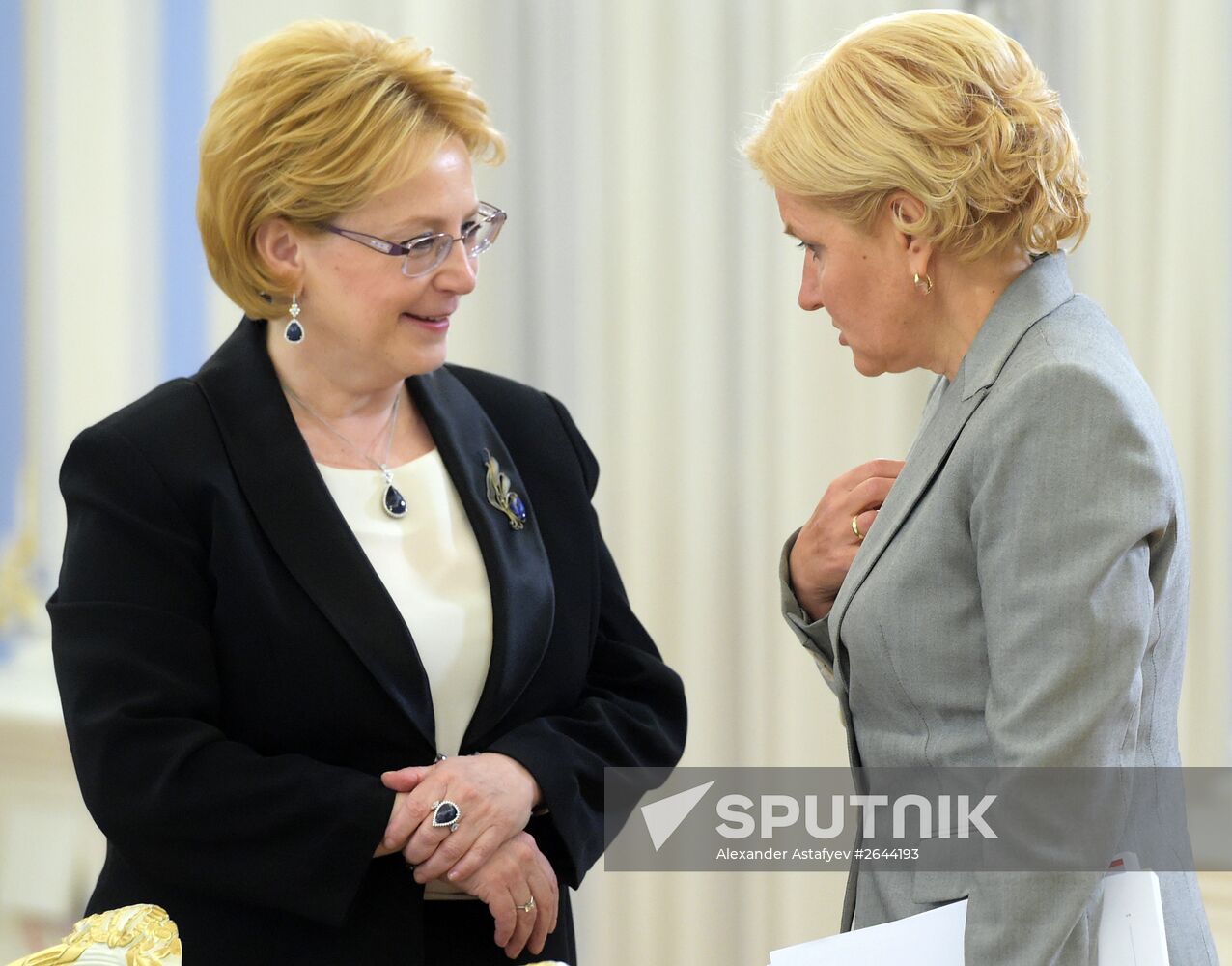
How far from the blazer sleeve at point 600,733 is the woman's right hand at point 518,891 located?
0.18 feet

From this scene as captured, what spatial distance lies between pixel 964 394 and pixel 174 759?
986 millimetres

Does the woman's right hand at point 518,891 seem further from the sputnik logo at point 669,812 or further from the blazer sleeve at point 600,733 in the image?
the sputnik logo at point 669,812

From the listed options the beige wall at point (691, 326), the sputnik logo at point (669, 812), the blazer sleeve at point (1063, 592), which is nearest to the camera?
the blazer sleeve at point (1063, 592)

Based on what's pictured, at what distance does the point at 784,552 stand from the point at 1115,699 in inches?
24.3

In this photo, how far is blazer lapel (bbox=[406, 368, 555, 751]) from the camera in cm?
181

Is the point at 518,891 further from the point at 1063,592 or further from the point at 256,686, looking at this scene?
the point at 1063,592

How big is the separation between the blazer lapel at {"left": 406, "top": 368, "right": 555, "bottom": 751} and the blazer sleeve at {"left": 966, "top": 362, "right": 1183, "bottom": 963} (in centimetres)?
69

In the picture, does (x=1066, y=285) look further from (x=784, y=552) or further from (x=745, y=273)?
(x=745, y=273)

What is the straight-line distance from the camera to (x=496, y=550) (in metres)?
1.86

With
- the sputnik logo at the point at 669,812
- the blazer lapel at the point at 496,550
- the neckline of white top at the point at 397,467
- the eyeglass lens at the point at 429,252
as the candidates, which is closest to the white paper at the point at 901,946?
the blazer lapel at the point at 496,550

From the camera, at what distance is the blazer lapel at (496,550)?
1.81 meters

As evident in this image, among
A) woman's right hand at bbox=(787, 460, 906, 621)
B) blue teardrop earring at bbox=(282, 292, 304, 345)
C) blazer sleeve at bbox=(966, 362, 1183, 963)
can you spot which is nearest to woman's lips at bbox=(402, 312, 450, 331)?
blue teardrop earring at bbox=(282, 292, 304, 345)

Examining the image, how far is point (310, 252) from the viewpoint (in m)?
1.84

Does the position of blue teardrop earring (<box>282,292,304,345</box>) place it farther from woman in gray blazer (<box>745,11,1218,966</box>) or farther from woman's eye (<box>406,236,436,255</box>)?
woman in gray blazer (<box>745,11,1218,966</box>)
